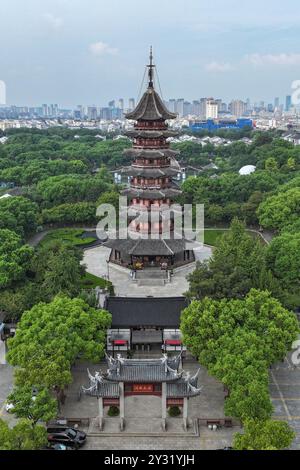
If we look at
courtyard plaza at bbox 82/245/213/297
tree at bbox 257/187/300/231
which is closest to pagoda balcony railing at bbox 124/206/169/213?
courtyard plaza at bbox 82/245/213/297

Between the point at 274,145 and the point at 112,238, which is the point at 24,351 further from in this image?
the point at 274,145

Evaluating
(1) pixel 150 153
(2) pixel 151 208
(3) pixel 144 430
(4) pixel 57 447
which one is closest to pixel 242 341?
(3) pixel 144 430

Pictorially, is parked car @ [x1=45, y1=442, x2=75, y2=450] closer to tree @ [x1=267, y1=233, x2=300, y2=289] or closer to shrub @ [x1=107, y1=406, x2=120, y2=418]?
shrub @ [x1=107, y1=406, x2=120, y2=418]

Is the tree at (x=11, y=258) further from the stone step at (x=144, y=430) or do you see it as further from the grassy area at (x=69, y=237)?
the stone step at (x=144, y=430)

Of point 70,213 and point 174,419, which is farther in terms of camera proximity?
point 70,213

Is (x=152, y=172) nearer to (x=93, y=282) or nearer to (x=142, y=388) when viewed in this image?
(x=93, y=282)
